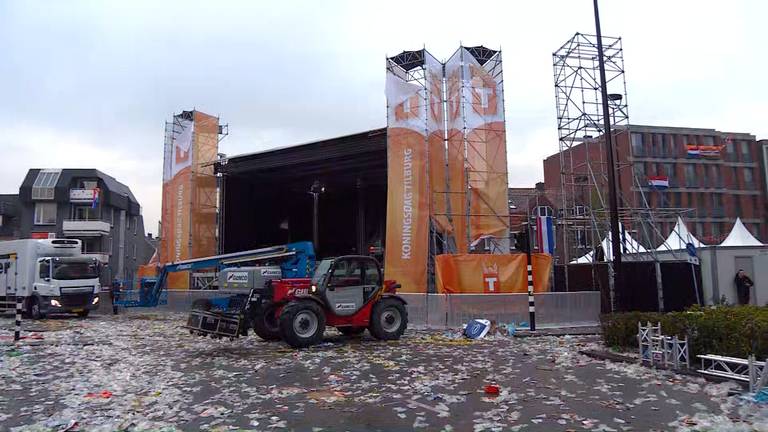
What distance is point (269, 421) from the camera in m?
6.76

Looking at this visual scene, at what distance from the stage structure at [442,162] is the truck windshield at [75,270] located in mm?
12134

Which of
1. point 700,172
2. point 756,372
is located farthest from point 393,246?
point 700,172

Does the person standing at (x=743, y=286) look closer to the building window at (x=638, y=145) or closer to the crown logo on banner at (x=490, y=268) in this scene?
the crown logo on banner at (x=490, y=268)

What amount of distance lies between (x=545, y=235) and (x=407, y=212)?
4.93 meters

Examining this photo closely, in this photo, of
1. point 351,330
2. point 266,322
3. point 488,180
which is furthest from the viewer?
point 488,180

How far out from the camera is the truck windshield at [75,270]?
22.3 metres

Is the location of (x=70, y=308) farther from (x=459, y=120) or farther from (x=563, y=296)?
(x=563, y=296)

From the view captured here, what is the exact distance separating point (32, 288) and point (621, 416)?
22431mm

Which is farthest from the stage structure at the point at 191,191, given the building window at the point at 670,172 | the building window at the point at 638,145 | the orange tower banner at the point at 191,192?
the building window at the point at 670,172

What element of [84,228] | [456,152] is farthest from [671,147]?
[84,228]

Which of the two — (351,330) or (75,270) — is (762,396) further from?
(75,270)

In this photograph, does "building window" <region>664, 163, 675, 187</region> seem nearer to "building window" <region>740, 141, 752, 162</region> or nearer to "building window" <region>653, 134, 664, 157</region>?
"building window" <region>653, 134, 664, 157</region>

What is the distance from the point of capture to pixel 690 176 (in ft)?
206

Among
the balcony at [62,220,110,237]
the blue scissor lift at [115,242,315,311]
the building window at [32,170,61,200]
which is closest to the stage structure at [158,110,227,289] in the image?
the blue scissor lift at [115,242,315,311]
